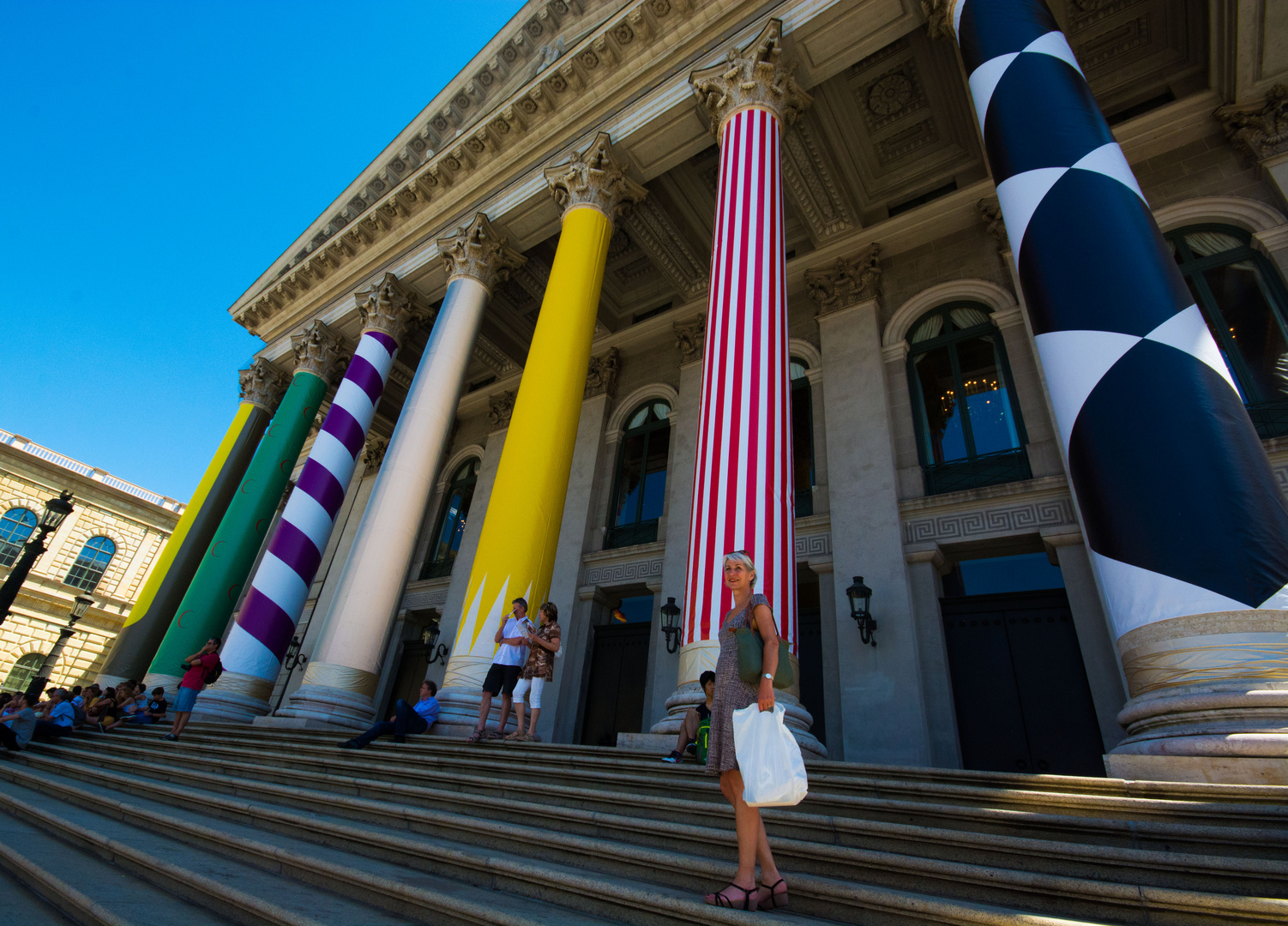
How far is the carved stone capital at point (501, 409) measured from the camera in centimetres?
1612

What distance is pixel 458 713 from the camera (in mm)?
7117

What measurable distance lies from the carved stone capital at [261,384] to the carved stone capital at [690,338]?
421 inches

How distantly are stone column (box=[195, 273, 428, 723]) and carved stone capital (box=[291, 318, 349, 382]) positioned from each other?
7.17ft

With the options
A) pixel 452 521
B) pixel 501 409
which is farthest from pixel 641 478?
pixel 452 521

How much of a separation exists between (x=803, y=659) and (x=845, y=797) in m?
6.42

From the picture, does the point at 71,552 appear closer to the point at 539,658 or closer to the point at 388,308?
the point at 388,308

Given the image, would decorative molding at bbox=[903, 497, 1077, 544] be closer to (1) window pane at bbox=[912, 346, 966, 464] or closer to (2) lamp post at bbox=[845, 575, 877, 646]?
(1) window pane at bbox=[912, 346, 966, 464]

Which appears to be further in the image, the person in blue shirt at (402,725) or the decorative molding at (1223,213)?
the decorative molding at (1223,213)

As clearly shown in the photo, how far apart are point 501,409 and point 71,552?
84.8 feet

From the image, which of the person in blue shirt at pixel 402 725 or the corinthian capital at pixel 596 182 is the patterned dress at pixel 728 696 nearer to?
the person in blue shirt at pixel 402 725

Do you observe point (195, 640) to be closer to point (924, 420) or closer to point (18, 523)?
point (924, 420)

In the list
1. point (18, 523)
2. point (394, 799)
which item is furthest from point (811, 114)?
→ point (18, 523)

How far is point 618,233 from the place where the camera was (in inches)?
547

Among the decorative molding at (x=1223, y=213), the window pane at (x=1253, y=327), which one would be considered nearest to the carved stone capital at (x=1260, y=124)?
the decorative molding at (x=1223, y=213)
